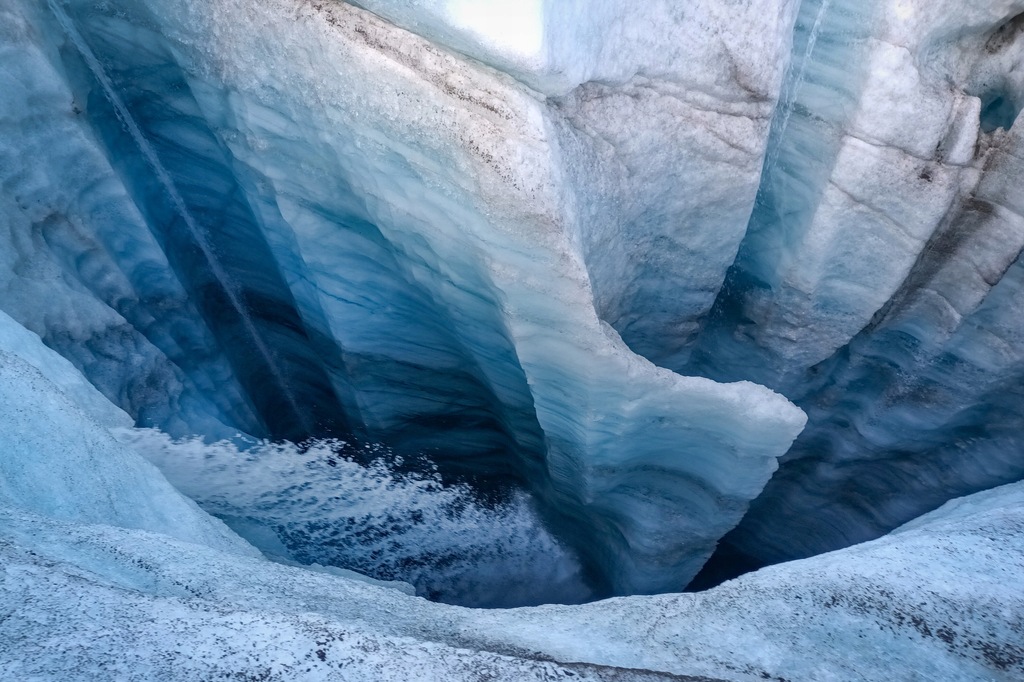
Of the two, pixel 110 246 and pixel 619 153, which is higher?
pixel 619 153

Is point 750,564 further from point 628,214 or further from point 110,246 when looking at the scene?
point 110,246

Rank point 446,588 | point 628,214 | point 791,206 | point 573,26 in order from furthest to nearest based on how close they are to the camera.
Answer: point 446,588, point 791,206, point 628,214, point 573,26

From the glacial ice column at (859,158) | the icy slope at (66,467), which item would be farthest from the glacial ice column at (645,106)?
the icy slope at (66,467)

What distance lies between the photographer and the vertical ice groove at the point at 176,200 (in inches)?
99.5

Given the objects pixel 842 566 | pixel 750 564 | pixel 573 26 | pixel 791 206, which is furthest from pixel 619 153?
pixel 750 564

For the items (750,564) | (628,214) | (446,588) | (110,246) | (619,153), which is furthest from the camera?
(750,564)

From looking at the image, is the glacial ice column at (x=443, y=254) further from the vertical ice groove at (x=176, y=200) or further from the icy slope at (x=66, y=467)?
the icy slope at (x=66, y=467)

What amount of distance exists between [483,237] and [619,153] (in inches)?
20.5

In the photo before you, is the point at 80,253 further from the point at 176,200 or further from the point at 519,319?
the point at 519,319

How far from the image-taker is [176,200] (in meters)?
3.04

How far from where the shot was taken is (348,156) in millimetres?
2197

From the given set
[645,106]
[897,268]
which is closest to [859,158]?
[897,268]

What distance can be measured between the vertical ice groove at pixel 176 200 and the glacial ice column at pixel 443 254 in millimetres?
33

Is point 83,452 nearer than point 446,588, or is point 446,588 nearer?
point 83,452
